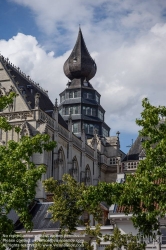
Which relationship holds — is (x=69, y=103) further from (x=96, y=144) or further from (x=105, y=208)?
(x=105, y=208)

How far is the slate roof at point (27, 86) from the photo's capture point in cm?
5066

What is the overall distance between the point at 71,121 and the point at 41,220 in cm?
2441

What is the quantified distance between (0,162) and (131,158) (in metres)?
39.6

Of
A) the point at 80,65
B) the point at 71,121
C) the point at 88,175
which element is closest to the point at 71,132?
the point at 71,121

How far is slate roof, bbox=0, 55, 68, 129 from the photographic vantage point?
50.7 meters

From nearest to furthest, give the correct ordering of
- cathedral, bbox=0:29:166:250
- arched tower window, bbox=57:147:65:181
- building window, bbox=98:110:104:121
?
cathedral, bbox=0:29:166:250 → arched tower window, bbox=57:147:65:181 → building window, bbox=98:110:104:121

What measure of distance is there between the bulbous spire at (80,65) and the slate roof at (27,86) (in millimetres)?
10944

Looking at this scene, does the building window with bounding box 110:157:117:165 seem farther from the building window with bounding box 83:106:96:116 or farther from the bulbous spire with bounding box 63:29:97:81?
the bulbous spire with bounding box 63:29:97:81

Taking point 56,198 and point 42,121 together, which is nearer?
point 56,198

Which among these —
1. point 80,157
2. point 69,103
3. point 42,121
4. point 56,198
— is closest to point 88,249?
point 56,198

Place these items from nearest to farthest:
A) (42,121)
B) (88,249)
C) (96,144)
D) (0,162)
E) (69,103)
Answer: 1. (0,162)
2. (88,249)
3. (42,121)
4. (96,144)
5. (69,103)

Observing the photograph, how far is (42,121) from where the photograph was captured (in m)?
47.5

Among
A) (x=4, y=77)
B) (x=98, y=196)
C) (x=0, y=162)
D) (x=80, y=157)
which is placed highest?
(x=4, y=77)

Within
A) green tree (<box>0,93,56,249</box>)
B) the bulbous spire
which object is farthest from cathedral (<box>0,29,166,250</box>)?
green tree (<box>0,93,56,249</box>)
